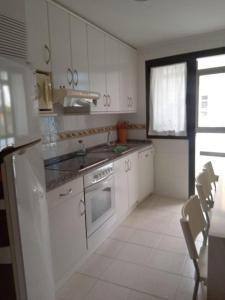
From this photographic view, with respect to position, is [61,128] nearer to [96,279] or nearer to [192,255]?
[96,279]

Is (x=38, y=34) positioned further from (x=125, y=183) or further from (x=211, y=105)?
(x=211, y=105)

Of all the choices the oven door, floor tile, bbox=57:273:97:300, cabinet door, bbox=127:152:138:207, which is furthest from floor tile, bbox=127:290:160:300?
cabinet door, bbox=127:152:138:207

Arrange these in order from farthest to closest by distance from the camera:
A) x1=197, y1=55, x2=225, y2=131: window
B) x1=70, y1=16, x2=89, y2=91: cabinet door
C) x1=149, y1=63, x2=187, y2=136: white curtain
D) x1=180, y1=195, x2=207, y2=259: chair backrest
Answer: x1=197, y1=55, x2=225, y2=131: window
x1=149, y1=63, x2=187, y2=136: white curtain
x1=70, y1=16, x2=89, y2=91: cabinet door
x1=180, y1=195, x2=207, y2=259: chair backrest

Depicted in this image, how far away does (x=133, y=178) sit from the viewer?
3.11 metres

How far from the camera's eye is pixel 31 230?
3.22ft

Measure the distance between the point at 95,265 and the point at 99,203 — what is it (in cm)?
56

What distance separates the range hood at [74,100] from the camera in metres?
2.01

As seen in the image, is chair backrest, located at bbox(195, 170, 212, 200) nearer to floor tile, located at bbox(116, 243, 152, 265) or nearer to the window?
floor tile, located at bbox(116, 243, 152, 265)

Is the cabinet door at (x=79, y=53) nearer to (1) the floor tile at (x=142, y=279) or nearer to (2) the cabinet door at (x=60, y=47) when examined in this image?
(2) the cabinet door at (x=60, y=47)

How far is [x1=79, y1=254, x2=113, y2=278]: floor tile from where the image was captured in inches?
78.5

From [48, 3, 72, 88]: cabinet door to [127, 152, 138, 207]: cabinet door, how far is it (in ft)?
4.22

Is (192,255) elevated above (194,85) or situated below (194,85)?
below

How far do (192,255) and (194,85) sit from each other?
255cm

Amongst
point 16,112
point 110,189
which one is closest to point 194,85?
point 110,189
